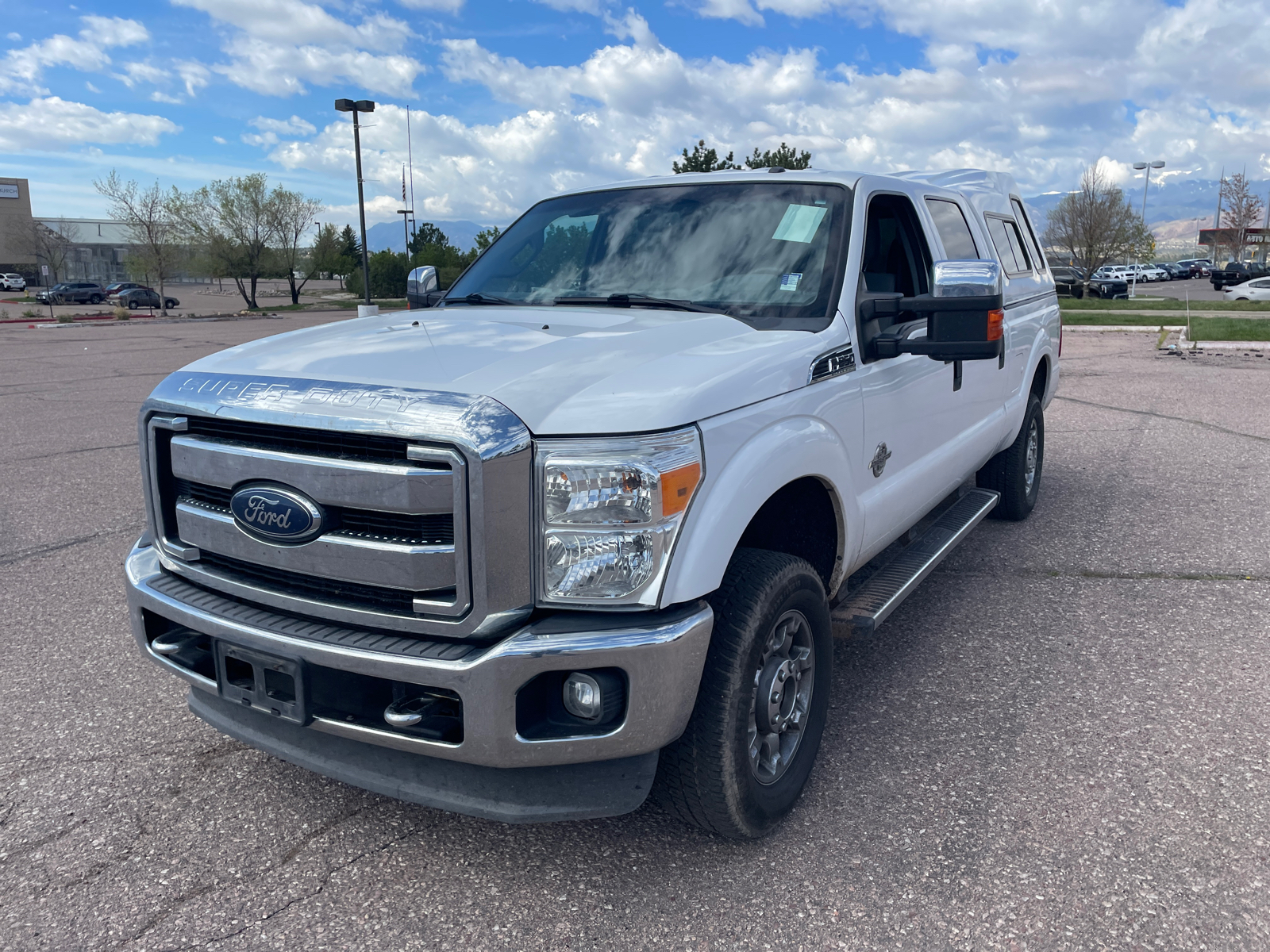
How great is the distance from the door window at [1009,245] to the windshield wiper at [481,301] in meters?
2.91

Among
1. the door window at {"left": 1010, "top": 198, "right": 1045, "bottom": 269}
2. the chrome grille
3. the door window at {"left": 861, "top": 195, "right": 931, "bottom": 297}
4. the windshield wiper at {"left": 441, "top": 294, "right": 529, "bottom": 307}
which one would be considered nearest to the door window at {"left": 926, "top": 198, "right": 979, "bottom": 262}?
the door window at {"left": 861, "top": 195, "right": 931, "bottom": 297}

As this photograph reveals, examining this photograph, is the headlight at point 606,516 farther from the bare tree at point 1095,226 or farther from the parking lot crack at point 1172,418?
the bare tree at point 1095,226

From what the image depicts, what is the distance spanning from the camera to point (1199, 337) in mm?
18969

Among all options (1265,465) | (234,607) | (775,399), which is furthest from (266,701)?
(1265,465)

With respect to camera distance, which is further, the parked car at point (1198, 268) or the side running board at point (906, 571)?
the parked car at point (1198, 268)

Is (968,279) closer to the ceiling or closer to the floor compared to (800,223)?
closer to the floor

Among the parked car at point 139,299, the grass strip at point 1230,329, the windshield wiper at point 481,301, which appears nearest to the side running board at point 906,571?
the windshield wiper at point 481,301

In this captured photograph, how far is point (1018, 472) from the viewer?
19.7 feet

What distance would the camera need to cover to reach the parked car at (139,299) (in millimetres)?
53656

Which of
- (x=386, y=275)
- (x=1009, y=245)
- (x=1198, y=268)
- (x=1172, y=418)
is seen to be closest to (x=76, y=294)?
(x=386, y=275)

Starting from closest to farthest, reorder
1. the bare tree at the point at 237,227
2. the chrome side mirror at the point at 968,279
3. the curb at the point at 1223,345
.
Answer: the chrome side mirror at the point at 968,279
the curb at the point at 1223,345
the bare tree at the point at 237,227

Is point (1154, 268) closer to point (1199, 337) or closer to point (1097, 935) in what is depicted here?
point (1199, 337)

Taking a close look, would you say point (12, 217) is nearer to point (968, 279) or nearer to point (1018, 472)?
point (1018, 472)

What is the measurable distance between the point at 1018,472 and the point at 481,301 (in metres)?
3.68
